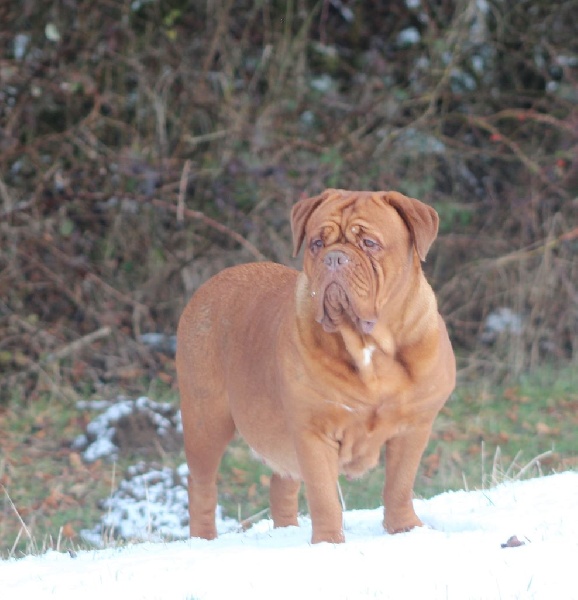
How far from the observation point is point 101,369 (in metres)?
9.11

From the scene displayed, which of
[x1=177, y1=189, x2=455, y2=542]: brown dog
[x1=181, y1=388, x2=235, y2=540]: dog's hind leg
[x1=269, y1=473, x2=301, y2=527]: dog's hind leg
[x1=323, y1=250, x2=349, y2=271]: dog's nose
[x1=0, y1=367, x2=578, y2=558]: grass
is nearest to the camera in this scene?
[x1=323, y1=250, x2=349, y2=271]: dog's nose

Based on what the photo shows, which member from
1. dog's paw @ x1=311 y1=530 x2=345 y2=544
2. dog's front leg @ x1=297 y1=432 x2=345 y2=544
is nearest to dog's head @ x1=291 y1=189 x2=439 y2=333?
dog's front leg @ x1=297 y1=432 x2=345 y2=544

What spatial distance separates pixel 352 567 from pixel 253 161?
6.19 metres

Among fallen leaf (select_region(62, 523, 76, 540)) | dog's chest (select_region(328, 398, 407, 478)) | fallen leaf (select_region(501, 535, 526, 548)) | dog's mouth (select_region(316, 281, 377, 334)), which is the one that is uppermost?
dog's mouth (select_region(316, 281, 377, 334))

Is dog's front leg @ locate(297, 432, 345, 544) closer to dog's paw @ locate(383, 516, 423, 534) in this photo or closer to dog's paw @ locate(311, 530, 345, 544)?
dog's paw @ locate(311, 530, 345, 544)

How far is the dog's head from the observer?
12.6ft

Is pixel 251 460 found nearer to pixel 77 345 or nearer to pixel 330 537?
pixel 77 345

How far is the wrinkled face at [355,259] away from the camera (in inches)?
152

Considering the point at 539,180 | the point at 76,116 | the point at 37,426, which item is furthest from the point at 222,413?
the point at 539,180

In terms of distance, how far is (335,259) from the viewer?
151 inches

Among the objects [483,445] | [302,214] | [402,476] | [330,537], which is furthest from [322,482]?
[483,445]

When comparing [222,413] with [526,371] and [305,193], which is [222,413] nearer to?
[305,193]

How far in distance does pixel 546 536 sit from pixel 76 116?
675 cm

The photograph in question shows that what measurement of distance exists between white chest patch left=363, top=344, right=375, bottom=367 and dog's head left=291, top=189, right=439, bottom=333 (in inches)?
3.7
